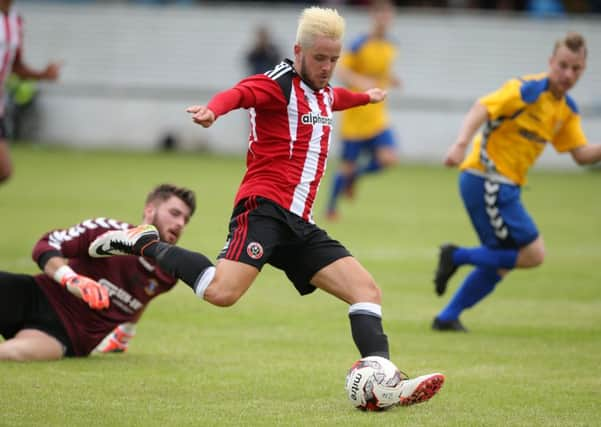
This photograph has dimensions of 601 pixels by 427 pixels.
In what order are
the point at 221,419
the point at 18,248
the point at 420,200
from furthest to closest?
the point at 420,200 → the point at 18,248 → the point at 221,419

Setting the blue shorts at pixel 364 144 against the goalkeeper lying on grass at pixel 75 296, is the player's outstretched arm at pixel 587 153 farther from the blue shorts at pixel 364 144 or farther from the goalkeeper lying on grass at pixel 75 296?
the blue shorts at pixel 364 144

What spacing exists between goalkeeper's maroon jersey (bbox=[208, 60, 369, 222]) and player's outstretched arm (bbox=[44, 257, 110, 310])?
927mm

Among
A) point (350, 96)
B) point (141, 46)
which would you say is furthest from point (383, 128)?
point (141, 46)

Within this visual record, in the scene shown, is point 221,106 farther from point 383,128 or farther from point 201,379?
point 383,128

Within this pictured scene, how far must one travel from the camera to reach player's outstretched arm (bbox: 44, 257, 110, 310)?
611 cm

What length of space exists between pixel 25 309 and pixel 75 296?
39cm

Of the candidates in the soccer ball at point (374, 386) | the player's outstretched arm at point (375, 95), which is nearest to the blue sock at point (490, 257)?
the player's outstretched arm at point (375, 95)

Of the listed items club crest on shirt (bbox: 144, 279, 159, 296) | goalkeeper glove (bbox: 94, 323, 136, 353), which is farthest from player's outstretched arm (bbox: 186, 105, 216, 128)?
goalkeeper glove (bbox: 94, 323, 136, 353)

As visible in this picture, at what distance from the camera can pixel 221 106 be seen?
5.55m

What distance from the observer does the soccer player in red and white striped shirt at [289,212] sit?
583 centimetres

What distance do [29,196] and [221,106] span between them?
1244cm

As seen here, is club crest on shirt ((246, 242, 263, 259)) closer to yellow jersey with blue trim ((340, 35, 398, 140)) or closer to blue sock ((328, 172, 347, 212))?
blue sock ((328, 172, 347, 212))

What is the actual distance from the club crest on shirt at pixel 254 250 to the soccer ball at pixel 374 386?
2.56 ft

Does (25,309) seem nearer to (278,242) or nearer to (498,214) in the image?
(278,242)
